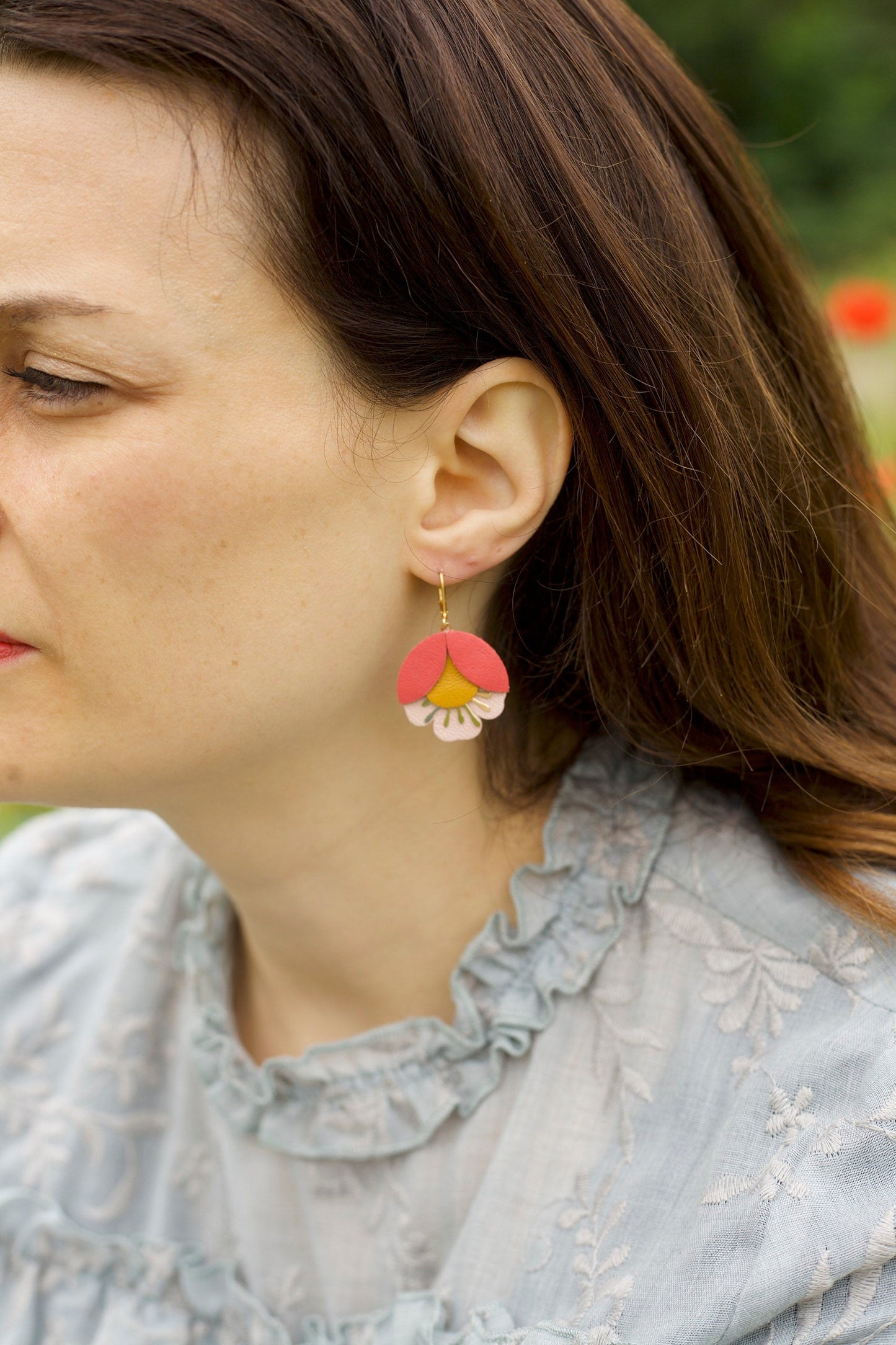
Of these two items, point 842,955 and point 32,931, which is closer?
point 842,955

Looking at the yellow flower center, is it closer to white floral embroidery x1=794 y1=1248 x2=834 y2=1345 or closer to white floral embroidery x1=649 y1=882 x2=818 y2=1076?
white floral embroidery x1=649 y1=882 x2=818 y2=1076

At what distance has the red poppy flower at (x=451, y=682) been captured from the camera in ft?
4.53

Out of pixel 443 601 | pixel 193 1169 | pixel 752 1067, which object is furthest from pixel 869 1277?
pixel 193 1169

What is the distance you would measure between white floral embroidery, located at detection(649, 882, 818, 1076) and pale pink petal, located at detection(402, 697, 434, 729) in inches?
15.9

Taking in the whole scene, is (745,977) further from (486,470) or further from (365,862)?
(486,470)

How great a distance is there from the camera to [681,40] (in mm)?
7477

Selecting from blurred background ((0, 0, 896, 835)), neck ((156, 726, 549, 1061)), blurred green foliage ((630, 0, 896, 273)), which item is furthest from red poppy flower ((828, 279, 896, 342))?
blurred green foliage ((630, 0, 896, 273))

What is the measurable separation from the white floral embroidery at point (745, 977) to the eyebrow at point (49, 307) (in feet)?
3.03

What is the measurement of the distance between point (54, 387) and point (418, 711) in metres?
0.49

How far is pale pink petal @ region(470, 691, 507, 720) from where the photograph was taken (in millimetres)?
1398

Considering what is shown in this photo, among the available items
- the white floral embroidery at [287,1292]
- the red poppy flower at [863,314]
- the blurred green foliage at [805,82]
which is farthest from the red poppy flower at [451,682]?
the blurred green foliage at [805,82]

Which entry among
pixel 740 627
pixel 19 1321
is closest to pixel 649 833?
pixel 740 627

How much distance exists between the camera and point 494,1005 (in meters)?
1.57

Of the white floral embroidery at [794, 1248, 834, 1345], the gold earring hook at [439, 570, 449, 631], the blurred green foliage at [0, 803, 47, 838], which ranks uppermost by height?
the gold earring hook at [439, 570, 449, 631]
